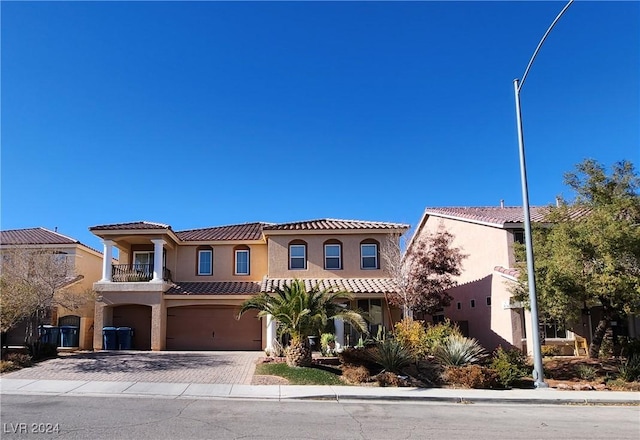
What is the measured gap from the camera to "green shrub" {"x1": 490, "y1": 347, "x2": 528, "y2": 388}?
50.2 feet

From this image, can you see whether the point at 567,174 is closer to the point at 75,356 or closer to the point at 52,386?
the point at 52,386

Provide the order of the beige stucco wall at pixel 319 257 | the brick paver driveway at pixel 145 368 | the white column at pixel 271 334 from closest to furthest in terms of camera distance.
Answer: the brick paver driveway at pixel 145 368 < the white column at pixel 271 334 < the beige stucco wall at pixel 319 257

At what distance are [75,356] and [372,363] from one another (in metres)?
11.8

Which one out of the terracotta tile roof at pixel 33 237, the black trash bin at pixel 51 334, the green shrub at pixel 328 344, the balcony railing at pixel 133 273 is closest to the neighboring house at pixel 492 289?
the green shrub at pixel 328 344

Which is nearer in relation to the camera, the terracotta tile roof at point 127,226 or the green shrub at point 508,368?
the green shrub at point 508,368

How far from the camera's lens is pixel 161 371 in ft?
55.1

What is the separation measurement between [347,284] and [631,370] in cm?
1233

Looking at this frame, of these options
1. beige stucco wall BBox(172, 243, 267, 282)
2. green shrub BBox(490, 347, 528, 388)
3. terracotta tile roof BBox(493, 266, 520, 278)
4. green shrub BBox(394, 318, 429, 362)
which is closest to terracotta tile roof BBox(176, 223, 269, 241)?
beige stucco wall BBox(172, 243, 267, 282)

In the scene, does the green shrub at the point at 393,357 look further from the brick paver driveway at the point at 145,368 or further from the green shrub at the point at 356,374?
the brick paver driveway at the point at 145,368

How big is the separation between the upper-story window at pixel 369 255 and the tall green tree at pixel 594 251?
8859 mm

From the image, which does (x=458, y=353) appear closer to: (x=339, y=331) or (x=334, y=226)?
(x=339, y=331)

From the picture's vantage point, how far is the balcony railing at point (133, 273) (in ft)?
83.1

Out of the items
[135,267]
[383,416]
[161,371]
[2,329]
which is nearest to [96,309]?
[135,267]

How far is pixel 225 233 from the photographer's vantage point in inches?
1140
